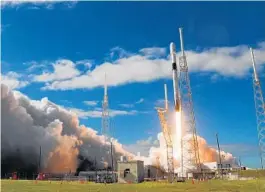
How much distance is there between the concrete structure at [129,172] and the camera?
114444 mm

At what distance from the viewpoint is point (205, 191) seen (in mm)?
54625

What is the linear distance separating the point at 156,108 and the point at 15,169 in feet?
269

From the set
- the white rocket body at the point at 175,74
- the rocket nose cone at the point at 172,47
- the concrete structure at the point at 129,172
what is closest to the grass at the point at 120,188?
the concrete structure at the point at 129,172

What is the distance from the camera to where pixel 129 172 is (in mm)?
116312

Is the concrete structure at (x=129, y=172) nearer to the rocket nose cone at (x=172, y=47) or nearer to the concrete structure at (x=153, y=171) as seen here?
the rocket nose cone at (x=172, y=47)

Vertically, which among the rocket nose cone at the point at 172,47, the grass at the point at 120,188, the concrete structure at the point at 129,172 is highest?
the rocket nose cone at the point at 172,47

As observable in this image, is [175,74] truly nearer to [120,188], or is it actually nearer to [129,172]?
[129,172]

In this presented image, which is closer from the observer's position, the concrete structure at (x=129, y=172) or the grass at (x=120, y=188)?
the grass at (x=120, y=188)

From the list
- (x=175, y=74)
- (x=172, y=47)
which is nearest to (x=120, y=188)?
(x=175, y=74)

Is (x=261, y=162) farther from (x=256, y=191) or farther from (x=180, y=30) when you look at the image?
(x=180, y=30)

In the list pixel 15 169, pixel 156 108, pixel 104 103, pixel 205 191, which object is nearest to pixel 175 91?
pixel 156 108

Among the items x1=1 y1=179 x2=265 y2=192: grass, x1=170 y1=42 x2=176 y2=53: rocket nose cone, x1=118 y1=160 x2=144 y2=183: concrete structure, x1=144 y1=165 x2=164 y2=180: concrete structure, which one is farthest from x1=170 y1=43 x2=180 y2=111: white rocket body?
x1=1 y1=179 x2=265 y2=192: grass

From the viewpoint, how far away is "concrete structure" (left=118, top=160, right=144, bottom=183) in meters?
114

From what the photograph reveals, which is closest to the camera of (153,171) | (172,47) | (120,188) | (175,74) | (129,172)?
(120,188)
